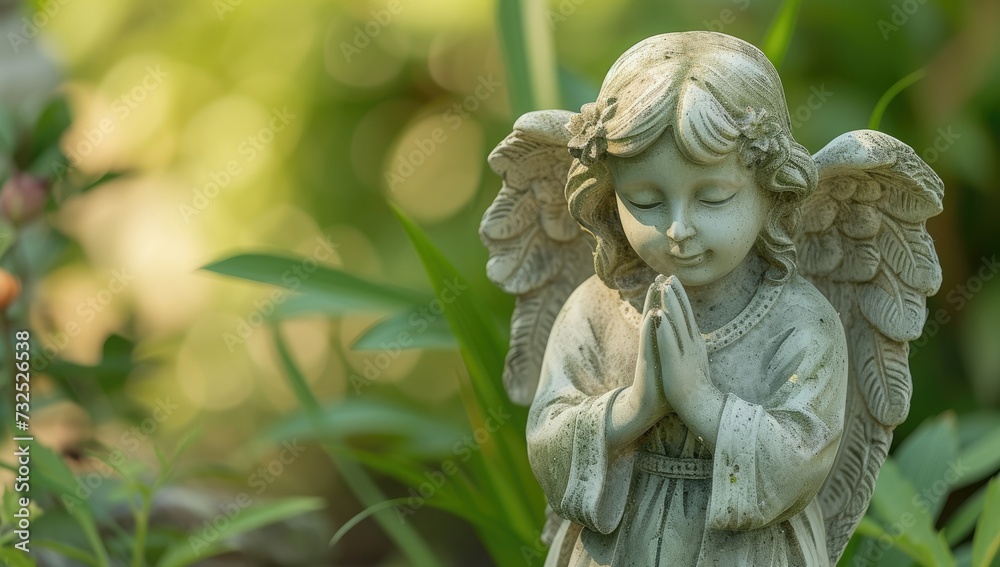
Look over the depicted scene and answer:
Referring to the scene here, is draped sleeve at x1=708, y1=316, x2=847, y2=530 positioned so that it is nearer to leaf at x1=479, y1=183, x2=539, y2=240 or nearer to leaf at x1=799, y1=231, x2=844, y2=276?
leaf at x1=799, y1=231, x2=844, y2=276

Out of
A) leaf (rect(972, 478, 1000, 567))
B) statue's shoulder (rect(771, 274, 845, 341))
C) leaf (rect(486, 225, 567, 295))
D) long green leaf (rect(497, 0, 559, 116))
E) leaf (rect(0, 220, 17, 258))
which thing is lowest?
leaf (rect(972, 478, 1000, 567))

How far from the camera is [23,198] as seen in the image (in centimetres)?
236

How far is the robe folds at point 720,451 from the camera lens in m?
1.44

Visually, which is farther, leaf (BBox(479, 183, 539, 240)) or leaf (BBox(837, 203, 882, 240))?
leaf (BBox(479, 183, 539, 240))

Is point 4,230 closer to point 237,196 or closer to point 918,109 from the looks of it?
point 237,196

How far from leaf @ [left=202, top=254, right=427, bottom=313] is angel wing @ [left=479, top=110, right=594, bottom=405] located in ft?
1.99

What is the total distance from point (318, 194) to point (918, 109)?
6.38ft

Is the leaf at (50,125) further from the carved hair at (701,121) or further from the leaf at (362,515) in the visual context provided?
the carved hair at (701,121)

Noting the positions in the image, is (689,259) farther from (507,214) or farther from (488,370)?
(488,370)

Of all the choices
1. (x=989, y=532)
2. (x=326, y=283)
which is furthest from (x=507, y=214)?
(x=989, y=532)

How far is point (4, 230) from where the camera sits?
7.80 feet

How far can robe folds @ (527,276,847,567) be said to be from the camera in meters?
1.44

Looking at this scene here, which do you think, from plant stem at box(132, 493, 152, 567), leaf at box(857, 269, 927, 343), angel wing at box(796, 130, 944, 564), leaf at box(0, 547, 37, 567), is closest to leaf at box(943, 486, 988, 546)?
angel wing at box(796, 130, 944, 564)

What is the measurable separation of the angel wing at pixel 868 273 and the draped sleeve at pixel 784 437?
0.17m
